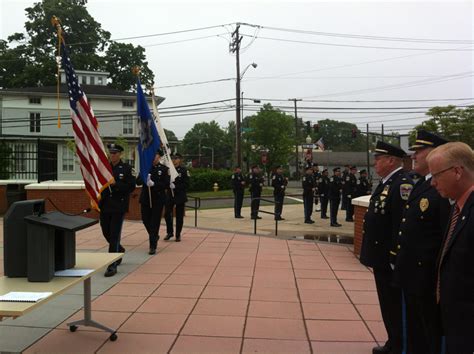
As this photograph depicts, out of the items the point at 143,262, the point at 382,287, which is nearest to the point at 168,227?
the point at 143,262

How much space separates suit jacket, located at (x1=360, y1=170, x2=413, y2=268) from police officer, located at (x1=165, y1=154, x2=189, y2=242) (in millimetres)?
6601

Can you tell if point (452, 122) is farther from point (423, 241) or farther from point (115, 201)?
point (423, 241)

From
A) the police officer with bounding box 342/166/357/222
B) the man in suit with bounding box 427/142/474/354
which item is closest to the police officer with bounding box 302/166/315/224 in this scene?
the police officer with bounding box 342/166/357/222

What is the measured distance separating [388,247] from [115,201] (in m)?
4.42

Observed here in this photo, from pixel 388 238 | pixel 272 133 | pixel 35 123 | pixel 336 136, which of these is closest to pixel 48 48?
pixel 35 123

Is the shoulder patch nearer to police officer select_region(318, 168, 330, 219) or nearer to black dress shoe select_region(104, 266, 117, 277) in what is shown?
black dress shoe select_region(104, 266, 117, 277)

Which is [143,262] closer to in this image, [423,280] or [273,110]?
[423,280]

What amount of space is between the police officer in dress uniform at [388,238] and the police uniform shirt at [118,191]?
4169mm

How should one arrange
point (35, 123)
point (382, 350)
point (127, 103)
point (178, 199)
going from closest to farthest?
point (382, 350), point (178, 199), point (35, 123), point (127, 103)

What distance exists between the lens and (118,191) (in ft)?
22.5

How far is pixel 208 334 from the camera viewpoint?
4.44 metres

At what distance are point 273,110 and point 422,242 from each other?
4755 cm

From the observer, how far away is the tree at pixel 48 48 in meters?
52.9

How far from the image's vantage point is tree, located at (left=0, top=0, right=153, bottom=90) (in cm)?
5294
